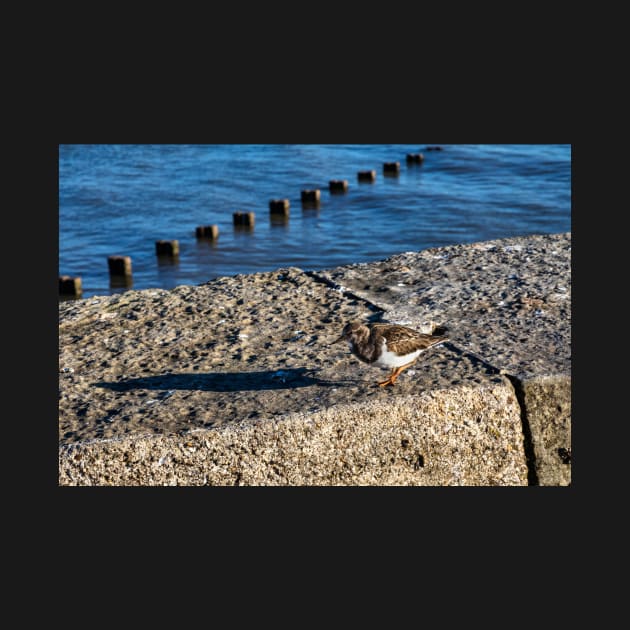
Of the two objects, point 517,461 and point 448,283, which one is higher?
point 448,283

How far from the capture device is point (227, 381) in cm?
446

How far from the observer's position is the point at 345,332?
448 cm

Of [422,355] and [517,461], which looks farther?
[422,355]

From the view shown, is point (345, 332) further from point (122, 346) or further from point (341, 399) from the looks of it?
point (122, 346)

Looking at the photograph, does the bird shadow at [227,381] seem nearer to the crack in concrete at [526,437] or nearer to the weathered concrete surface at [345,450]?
the weathered concrete surface at [345,450]

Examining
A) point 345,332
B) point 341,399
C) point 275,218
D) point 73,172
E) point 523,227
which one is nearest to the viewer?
point 341,399

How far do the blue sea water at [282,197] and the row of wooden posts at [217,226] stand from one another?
0.14m

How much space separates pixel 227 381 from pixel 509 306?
188cm

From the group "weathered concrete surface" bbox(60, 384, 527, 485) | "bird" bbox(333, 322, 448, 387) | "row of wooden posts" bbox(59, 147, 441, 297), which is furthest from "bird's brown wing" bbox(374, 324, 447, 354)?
"row of wooden posts" bbox(59, 147, 441, 297)

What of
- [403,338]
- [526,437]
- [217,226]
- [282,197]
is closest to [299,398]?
[403,338]

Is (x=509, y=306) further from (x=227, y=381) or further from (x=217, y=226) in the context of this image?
(x=217, y=226)

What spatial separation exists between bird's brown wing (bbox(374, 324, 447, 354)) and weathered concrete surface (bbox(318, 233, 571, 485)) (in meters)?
0.31

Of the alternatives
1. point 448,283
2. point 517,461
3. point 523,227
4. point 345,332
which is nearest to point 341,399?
point 345,332

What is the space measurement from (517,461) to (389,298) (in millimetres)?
1555
